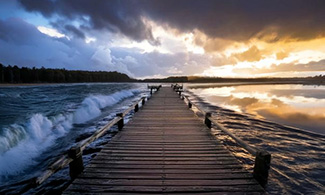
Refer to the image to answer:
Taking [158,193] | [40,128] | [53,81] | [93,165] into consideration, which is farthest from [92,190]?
[53,81]

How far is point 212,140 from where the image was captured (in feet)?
19.7

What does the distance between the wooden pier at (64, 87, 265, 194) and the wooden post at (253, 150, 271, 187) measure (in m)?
0.15

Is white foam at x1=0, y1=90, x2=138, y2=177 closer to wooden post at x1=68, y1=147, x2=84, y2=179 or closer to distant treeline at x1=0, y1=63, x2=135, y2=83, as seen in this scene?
wooden post at x1=68, y1=147, x2=84, y2=179

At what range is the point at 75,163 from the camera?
381 centimetres

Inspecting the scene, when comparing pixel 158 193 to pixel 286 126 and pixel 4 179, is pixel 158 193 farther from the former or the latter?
pixel 286 126

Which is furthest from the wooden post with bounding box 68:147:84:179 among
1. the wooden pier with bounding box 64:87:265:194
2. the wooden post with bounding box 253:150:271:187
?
the wooden post with bounding box 253:150:271:187

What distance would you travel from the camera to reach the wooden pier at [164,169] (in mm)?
3367

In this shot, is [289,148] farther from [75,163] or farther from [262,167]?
[75,163]

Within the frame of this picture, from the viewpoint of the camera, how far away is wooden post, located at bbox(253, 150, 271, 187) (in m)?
3.52

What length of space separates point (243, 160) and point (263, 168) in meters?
3.74

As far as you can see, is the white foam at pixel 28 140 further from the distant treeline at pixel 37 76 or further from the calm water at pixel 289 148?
the distant treeline at pixel 37 76

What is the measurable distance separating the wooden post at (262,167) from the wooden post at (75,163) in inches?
158

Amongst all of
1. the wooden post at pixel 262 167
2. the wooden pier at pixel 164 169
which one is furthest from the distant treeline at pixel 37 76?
the wooden post at pixel 262 167

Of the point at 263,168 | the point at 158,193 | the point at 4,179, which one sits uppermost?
the point at 263,168
